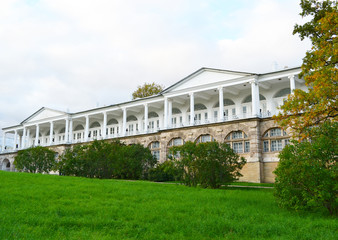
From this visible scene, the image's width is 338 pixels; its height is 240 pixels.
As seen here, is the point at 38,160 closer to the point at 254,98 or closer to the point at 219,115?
the point at 219,115

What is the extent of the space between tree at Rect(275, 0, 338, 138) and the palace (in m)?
7.68

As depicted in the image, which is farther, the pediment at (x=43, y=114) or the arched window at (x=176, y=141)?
the pediment at (x=43, y=114)

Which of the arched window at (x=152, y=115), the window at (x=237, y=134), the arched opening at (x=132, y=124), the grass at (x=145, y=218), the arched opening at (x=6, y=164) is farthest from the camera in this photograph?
the arched opening at (x=6, y=164)

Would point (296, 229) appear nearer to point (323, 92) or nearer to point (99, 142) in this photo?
point (323, 92)

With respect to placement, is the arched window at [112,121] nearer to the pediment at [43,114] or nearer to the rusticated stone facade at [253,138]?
the pediment at [43,114]

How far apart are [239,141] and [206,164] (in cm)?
1307

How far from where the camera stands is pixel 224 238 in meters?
7.11

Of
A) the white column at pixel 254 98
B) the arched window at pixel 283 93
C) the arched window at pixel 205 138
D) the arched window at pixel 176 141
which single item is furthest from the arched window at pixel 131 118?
the arched window at pixel 283 93

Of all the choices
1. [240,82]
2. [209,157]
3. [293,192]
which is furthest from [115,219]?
[240,82]

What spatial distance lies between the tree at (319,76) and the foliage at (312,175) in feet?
7.20

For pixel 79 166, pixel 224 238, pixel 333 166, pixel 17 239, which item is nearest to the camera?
pixel 17 239

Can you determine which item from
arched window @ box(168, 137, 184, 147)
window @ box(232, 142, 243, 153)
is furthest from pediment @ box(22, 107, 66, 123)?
window @ box(232, 142, 243, 153)

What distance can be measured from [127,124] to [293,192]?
3668 cm

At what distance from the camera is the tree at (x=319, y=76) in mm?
12156
